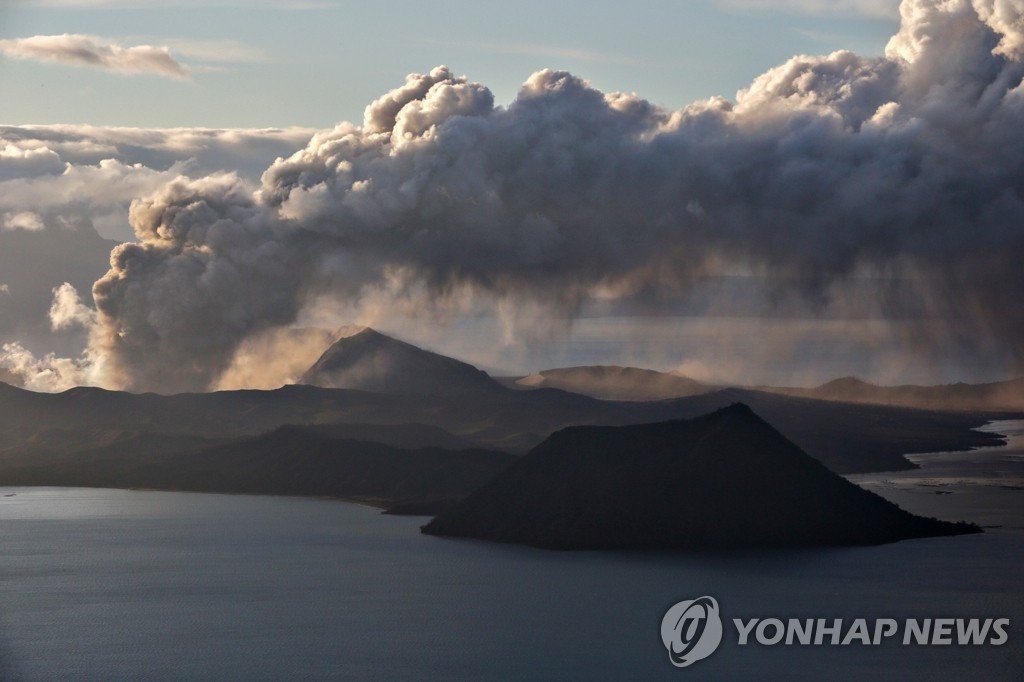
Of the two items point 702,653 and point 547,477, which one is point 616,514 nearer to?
point 547,477

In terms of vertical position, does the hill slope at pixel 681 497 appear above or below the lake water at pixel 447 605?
above

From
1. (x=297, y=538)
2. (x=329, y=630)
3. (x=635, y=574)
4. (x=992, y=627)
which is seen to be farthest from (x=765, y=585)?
(x=297, y=538)

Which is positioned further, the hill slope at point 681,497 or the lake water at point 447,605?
the hill slope at point 681,497

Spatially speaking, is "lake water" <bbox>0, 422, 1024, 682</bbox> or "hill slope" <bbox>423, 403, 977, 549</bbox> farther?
"hill slope" <bbox>423, 403, 977, 549</bbox>

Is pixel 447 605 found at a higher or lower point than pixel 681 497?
lower

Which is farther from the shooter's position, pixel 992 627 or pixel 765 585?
pixel 765 585
